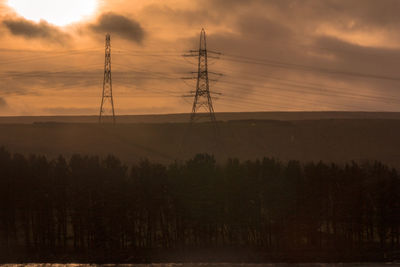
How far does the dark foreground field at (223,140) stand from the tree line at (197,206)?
33838mm

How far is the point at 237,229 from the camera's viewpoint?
1651 inches

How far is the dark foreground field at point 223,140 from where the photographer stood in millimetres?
89500

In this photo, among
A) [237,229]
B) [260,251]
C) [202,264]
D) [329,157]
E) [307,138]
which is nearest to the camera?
[202,264]

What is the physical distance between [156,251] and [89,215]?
6.03 m

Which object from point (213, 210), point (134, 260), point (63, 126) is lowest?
point (134, 260)

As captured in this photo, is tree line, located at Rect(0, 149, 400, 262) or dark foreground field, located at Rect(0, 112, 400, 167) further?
dark foreground field, located at Rect(0, 112, 400, 167)

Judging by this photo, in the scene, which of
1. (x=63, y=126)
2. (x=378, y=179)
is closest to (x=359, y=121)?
(x=63, y=126)

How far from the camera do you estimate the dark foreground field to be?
89500 millimetres

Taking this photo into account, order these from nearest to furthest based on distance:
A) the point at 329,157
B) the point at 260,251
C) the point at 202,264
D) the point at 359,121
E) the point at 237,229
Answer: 1. the point at 202,264
2. the point at 260,251
3. the point at 237,229
4. the point at 329,157
5. the point at 359,121

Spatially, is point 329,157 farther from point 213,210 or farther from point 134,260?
point 134,260

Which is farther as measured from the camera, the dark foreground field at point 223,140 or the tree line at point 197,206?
the dark foreground field at point 223,140

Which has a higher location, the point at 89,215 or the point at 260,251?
the point at 89,215

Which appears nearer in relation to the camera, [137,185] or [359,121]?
[137,185]

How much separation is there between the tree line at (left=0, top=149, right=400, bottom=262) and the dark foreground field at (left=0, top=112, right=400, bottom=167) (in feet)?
111
